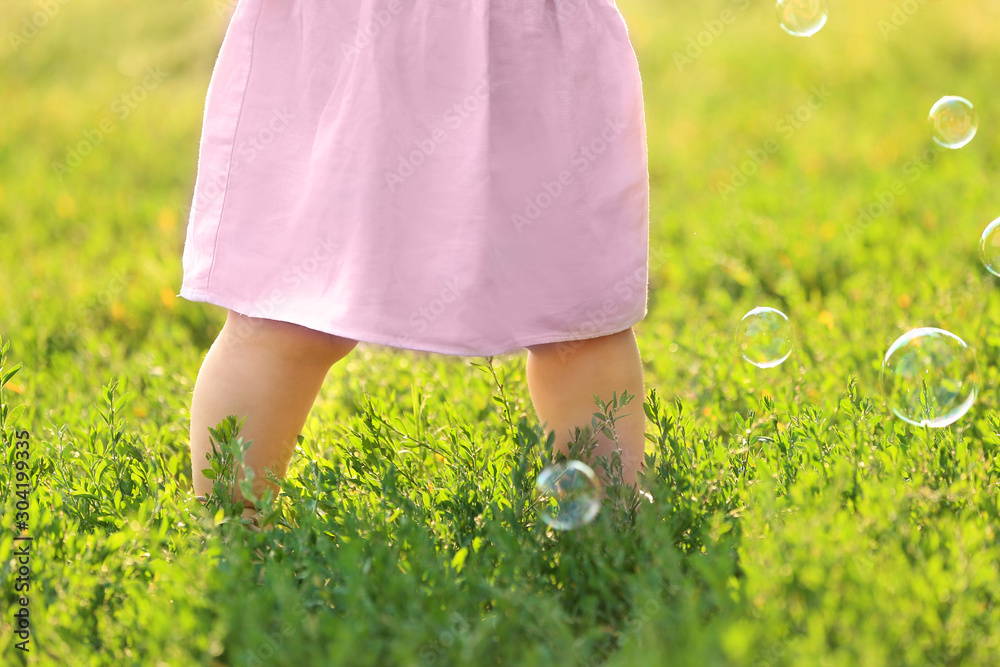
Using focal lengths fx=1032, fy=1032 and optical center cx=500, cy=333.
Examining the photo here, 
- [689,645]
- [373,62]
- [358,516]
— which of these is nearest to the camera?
[689,645]

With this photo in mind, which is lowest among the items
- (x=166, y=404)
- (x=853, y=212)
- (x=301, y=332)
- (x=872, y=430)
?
(x=853, y=212)

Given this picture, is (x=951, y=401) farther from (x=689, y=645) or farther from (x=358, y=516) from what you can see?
(x=358, y=516)

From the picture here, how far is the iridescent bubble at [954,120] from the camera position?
9.47 feet

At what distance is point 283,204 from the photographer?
6.37 ft

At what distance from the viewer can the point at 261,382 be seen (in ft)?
6.61

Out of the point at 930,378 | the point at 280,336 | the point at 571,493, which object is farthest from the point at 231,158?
the point at 930,378

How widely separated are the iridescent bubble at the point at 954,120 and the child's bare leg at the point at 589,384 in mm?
1382

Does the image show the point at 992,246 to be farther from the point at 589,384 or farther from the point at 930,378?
the point at 589,384

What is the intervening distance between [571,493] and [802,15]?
1.67 meters

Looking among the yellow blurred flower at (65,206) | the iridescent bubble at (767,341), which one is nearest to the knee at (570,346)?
the iridescent bubble at (767,341)

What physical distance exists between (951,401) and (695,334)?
3.21ft

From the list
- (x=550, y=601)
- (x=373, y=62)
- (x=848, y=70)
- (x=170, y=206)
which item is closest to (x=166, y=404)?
(x=373, y=62)

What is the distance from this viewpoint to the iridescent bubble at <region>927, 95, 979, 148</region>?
289cm

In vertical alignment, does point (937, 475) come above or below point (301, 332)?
below
